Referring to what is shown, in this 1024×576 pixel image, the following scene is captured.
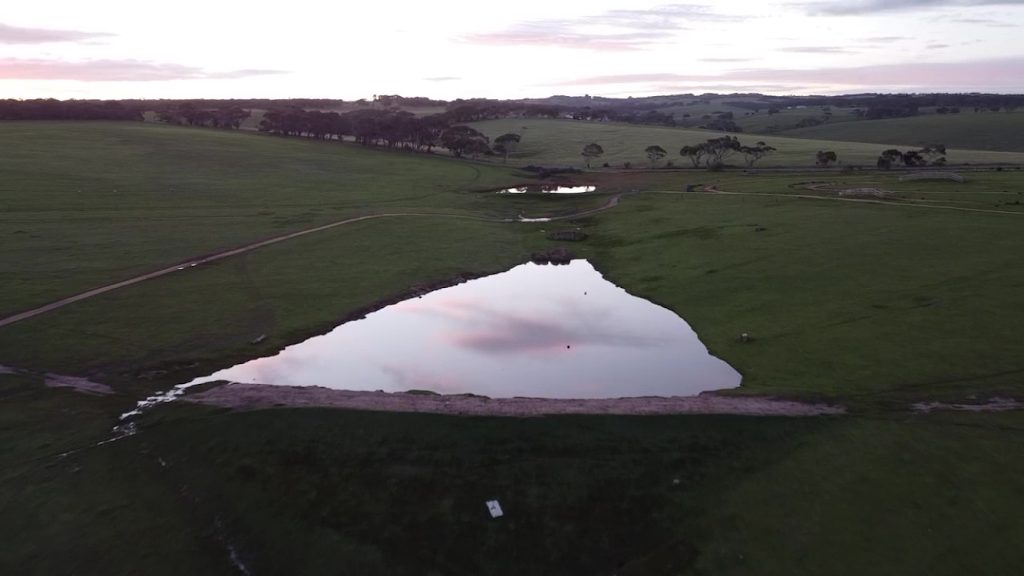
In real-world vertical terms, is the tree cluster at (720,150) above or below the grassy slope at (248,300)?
above

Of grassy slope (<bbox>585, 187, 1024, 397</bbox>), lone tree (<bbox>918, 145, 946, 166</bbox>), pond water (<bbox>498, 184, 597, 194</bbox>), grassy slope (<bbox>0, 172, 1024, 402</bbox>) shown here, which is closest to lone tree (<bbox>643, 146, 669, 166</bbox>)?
pond water (<bbox>498, 184, 597, 194</bbox>)

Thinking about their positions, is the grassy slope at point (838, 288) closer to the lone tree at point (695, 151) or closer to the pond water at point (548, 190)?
the pond water at point (548, 190)

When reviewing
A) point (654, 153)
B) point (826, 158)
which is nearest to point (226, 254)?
point (654, 153)

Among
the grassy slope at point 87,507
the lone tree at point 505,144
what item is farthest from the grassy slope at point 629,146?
the grassy slope at point 87,507

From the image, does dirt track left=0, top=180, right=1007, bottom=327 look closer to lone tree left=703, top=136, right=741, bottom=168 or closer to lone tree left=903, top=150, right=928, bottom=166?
lone tree left=703, top=136, right=741, bottom=168

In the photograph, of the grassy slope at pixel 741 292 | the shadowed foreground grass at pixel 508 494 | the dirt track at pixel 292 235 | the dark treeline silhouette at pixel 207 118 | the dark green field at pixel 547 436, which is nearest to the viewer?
the shadowed foreground grass at pixel 508 494

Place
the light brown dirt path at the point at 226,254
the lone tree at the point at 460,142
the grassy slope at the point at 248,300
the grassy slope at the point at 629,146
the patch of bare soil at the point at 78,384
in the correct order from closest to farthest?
the patch of bare soil at the point at 78,384, the grassy slope at the point at 248,300, the light brown dirt path at the point at 226,254, the grassy slope at the point at 629,146, the lone tree at the point at 460,142

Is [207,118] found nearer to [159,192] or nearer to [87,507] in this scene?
[159,192]

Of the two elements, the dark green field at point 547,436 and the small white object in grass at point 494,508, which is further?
the small white object in grass at point 494,508
